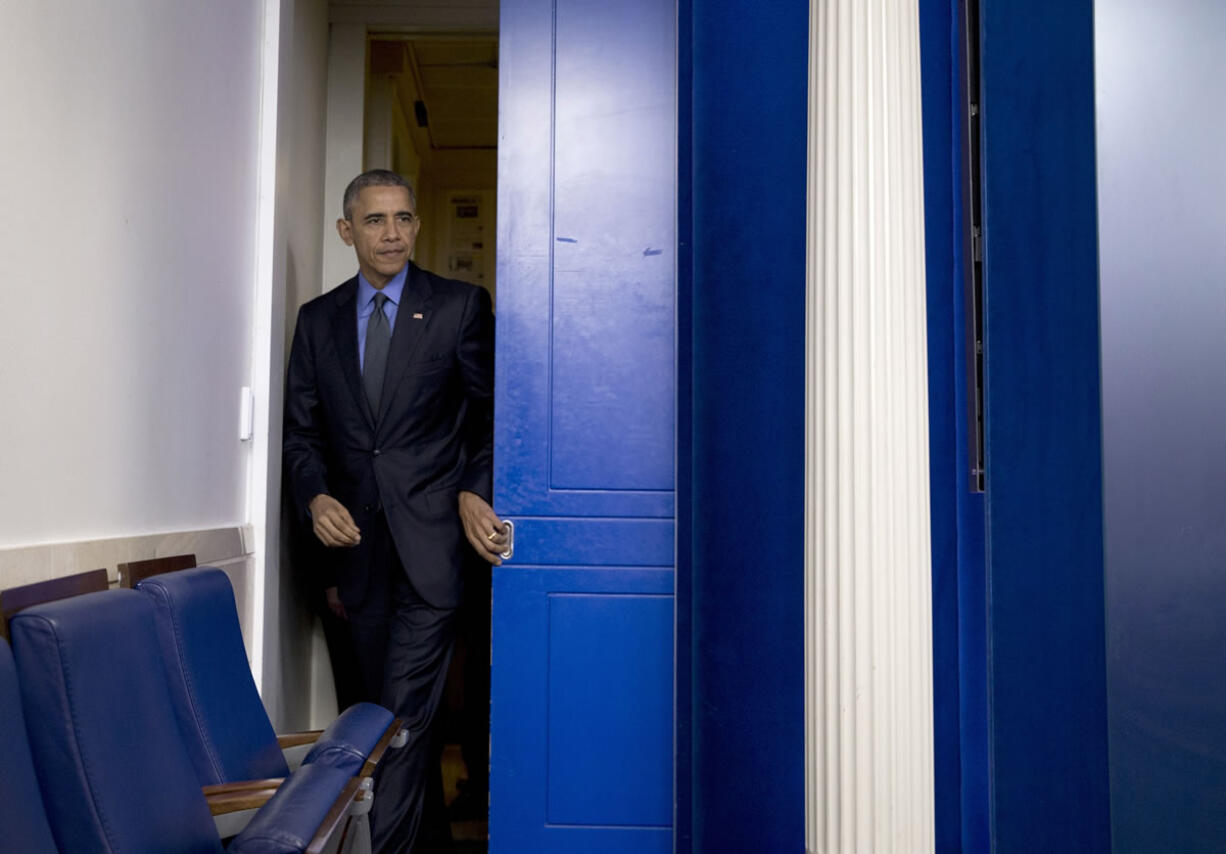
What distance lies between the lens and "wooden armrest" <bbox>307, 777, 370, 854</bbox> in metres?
1.49

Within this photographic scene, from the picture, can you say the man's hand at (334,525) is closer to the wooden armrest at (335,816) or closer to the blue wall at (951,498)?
the wooden armrest at (335,816)

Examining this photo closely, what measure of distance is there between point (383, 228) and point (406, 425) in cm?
62

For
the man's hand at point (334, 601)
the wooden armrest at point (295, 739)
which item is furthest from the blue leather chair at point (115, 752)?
the man's hand at point (334, 601)

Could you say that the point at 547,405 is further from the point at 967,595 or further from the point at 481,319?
the point at 967,595

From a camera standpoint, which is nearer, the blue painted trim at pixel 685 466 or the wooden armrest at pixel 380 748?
the wooden armrest at pixel 380 748

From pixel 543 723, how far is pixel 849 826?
1.52 metres

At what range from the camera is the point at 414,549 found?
3289 millimetres

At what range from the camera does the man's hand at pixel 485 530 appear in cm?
324

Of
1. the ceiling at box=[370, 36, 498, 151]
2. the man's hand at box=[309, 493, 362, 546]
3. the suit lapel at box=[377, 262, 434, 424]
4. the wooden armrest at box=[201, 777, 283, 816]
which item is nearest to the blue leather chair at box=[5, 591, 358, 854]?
the wooden armrest at box=[201, 777, 283, 816]

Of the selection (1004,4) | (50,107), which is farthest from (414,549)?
(1004,4)

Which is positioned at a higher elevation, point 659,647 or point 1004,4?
point 1004,4

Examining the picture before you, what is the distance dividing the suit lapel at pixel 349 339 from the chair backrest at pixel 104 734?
5.53 ft

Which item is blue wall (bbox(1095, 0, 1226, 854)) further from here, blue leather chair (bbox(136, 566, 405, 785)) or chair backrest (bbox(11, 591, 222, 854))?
chair backrest (bbox(11, 591, 222, 854))

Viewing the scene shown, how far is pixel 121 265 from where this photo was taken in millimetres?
2170
